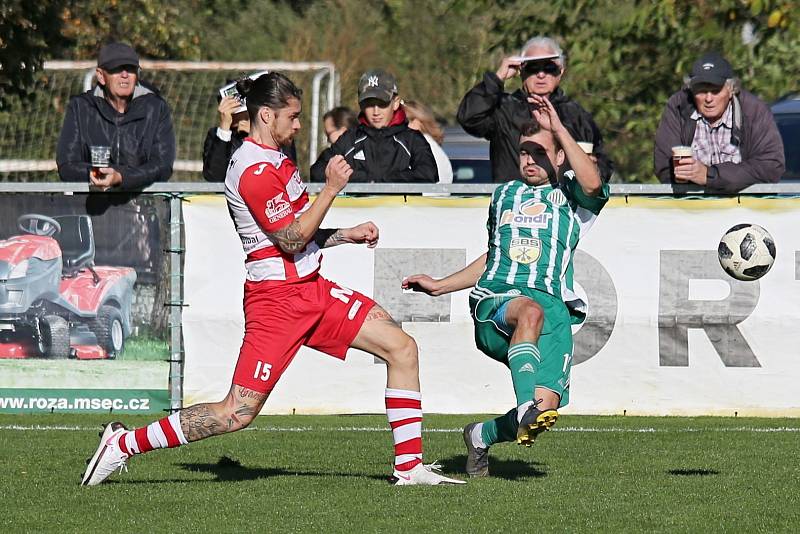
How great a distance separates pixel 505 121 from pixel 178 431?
408cm

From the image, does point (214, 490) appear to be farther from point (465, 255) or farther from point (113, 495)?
point (465, 255)

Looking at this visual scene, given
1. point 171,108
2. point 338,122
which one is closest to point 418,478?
point 338,122

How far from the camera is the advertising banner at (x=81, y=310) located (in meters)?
10.5

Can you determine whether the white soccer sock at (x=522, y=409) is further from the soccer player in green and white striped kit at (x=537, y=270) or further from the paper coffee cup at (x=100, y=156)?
the paper coffee cup at (x=100, y=156)

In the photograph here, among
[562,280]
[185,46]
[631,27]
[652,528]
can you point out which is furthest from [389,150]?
[185,46]

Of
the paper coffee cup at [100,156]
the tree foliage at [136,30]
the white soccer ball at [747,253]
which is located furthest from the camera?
the tree foliage at [136,30]

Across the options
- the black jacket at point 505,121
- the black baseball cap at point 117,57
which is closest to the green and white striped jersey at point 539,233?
the black jacket at point 505,121

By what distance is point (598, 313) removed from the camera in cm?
1049

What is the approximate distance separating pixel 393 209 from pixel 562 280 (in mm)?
2970

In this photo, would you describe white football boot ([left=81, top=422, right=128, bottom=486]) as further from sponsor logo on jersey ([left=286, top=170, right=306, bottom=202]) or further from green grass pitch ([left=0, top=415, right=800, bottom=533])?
sponsor logo on jersey ([left=286, top=170, right=306, bottom=202])

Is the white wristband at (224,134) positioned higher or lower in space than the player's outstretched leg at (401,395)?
higher

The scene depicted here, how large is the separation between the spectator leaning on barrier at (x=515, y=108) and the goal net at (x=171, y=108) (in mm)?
9063

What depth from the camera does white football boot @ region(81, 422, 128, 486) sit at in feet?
24.6

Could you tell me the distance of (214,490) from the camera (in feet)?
24.3
